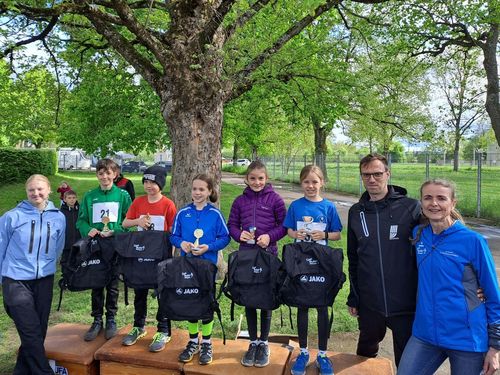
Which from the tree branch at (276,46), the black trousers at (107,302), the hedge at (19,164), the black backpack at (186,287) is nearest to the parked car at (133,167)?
the hedge at (19,164)

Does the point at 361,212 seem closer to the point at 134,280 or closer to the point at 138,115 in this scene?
the point at 134,280

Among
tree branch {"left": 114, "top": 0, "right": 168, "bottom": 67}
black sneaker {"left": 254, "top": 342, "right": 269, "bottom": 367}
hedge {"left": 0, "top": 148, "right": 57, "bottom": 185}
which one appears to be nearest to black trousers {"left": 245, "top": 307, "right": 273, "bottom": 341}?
black sneaker {"left": 254, "top": 342, "right": 269, "bottom": 367}

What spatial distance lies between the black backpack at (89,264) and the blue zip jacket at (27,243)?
30 cm

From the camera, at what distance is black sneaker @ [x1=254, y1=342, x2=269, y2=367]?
369 centimetres

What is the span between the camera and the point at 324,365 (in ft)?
11.8

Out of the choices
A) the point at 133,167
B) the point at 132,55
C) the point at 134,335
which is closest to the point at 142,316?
the point at 134,335

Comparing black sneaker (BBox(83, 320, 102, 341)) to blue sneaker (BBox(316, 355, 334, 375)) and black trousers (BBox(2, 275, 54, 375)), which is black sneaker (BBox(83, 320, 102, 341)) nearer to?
black trousers (BBox(2, 275, 54, 375))

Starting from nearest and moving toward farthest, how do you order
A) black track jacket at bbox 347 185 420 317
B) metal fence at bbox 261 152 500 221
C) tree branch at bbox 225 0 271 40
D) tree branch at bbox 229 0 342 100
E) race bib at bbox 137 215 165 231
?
1. black track jacket at bbox 347 185 420 317
2. race bib at bbox 137 215 165 231
3. tree branch at bbox 225 0 271 40
4. tree branch at bbox 229 0 342 100
5. metal fence at bbox 261 152 500 221

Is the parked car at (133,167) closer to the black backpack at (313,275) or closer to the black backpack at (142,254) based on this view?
the black backpack at (142,254)

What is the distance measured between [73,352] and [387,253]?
2.91 m

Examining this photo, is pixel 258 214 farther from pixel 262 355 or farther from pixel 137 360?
pixel 137 360

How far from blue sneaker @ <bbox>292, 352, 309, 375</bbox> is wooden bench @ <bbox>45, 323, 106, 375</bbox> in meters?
1.82

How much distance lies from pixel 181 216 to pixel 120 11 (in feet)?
11.3

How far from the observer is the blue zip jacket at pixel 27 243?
374 cm
